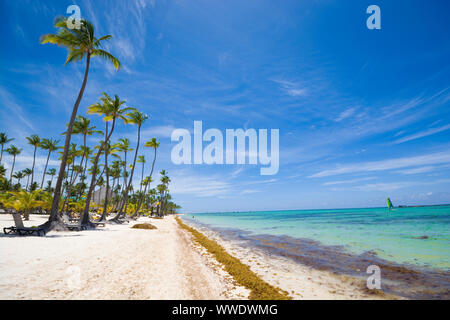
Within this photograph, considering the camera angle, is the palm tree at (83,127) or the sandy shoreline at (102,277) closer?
the sandy shoreline at (102,277)

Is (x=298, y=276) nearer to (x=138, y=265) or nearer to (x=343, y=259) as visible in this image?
(x=343, y=259)

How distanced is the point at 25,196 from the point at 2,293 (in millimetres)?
18622

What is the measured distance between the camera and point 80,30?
15703mm

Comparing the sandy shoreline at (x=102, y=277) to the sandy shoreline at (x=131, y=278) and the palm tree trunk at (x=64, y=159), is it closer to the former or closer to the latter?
the sandy shoreline at (x=131, y=278)

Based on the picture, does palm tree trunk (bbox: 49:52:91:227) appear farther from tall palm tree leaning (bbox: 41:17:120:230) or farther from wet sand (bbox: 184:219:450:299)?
wet sand (bbox: 184:219:450:299)

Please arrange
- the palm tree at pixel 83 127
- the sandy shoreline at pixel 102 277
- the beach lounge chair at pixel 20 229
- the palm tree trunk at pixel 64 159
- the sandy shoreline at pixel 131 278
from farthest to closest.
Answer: the palm tree at pixel 83 127, the palm tree trunk at pixel 64 159, the beach lounge chair at pixel 20 229, the sandy shoreline at pixel 131 278, the sandy shoreline at pixel 102 277

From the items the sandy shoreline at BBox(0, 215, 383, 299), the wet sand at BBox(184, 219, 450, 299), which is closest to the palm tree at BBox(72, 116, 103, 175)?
the sandy shoreline at BBox(0, 215, 383, 299)

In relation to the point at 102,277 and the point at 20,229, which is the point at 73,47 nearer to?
the point at 20,229

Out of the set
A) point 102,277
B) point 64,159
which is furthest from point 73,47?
point 102,277

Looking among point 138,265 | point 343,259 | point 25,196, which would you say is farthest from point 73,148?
point 343,259

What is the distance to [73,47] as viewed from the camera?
633 inches

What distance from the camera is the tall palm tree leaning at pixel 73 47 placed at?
1479cm

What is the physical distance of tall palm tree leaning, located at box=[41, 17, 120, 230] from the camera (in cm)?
1479

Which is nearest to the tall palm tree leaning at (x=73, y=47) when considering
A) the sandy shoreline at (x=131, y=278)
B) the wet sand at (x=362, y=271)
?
the sandy shoreline at (x=131, y=278)
